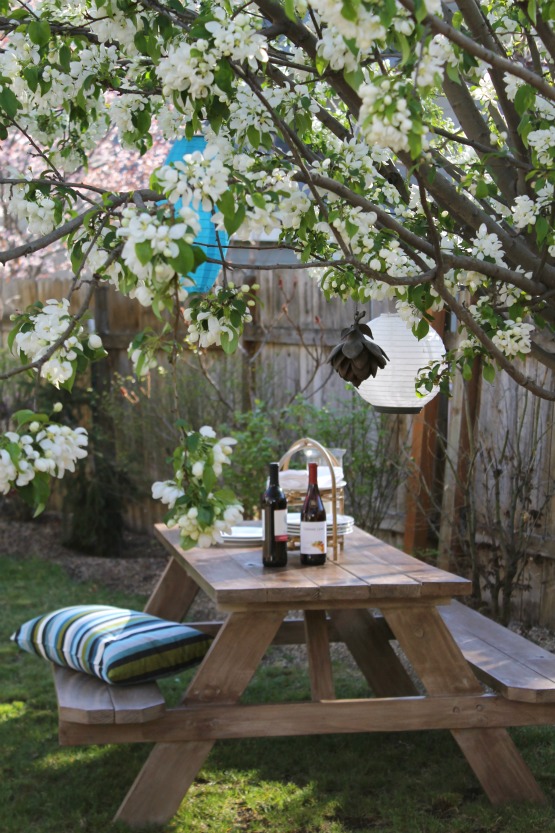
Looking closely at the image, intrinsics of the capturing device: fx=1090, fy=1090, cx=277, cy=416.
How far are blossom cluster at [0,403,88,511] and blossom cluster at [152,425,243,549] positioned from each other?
0.18m

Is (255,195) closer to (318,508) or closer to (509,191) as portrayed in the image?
(509,191)

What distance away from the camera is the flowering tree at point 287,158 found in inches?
76.3

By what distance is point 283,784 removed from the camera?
4078 millimetres

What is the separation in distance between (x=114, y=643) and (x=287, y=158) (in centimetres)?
202

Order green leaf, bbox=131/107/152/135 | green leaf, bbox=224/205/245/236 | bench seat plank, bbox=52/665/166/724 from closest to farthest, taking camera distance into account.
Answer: green leaf, bbox=224/205/245/236 < green leaf, bbox=131/107/152/135 < bench seat plank, bbox=52/665/166/724

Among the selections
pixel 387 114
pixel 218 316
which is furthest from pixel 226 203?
pixel 218 316

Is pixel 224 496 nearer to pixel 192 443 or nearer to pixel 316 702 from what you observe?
pixel 192 443

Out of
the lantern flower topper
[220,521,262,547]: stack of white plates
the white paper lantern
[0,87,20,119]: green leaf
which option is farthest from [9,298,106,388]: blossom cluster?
[220,521,262,547]: stack of white plates

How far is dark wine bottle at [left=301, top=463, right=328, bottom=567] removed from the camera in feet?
13.3

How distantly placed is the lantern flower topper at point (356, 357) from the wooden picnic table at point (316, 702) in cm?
79

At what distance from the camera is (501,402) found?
5.83 m

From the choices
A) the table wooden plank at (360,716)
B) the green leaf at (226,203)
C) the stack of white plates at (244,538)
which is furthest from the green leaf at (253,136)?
the stack of white plates at (244,538)

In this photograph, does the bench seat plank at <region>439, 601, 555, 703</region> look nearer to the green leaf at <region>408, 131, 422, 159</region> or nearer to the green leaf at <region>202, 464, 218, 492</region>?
the green leaf at <region>202, 464, 218, 492</region>

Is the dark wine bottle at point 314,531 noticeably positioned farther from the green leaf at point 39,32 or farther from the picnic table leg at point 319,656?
the green leaf at point 39,32
